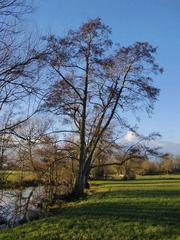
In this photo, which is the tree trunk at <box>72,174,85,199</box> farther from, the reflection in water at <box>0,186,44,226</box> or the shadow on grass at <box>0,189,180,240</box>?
the shadow on grass at <box>0,189,180,240</box>

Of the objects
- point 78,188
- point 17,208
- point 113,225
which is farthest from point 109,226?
point 78,188

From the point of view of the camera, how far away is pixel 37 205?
1043 inches

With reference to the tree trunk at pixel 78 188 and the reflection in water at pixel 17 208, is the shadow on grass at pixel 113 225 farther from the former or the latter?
the tree trunk at pixel 78 188

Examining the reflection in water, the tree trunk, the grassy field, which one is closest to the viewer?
the grassy field

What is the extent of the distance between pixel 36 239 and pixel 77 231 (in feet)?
4.72

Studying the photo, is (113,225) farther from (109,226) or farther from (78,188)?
(78,188)

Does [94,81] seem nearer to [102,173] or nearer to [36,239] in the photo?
[36,239]

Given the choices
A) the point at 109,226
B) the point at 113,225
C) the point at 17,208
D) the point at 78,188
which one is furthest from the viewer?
the point at 78,188

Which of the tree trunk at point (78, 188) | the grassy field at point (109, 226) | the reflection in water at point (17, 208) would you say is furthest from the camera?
the tree trunk at point (78, 188)

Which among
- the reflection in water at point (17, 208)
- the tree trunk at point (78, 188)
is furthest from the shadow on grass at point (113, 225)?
the tree trunk at point (78, 188)

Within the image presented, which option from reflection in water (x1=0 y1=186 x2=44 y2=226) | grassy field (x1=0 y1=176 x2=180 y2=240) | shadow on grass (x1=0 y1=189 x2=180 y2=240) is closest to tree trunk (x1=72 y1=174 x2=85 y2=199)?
reflection in water (x1=0 y1=186 x2=44 y2=226)

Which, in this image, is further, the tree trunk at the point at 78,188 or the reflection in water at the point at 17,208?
the tree trunk at the point at 78,188

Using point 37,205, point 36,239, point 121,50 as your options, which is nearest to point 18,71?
point 36,239

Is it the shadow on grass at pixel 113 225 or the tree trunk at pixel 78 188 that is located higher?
the tree trunk at pixel 78 188
